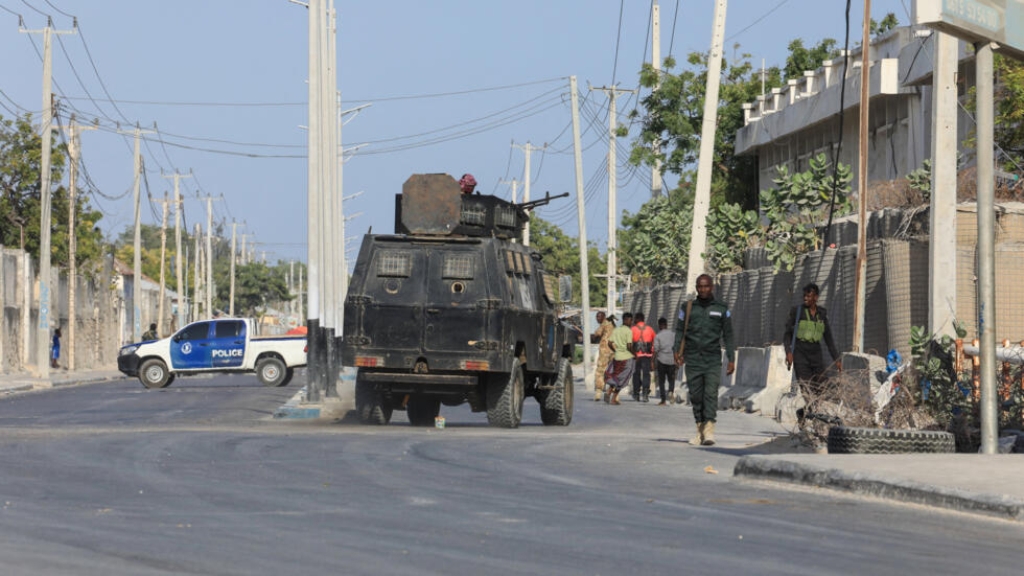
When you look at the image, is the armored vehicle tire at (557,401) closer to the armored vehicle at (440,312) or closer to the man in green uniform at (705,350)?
the armored vehicle at (440,312)

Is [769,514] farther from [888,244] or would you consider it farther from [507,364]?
[888,244]

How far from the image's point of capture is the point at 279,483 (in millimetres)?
12336

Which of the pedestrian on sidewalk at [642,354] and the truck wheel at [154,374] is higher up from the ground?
the pedestrian on sidewalk at [642,354]

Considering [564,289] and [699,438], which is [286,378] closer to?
[564,289]

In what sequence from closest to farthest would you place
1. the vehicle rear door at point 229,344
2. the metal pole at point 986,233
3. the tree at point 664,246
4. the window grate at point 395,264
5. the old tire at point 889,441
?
the metal pole at point 986,233, the old tire at point 889,441, the window grate at point 395,264, the vehicle rear door at point 229,344, the tree at point 664,246

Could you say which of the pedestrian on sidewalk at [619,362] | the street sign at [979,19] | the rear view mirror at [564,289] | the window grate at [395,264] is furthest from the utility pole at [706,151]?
the street sign at [979,19]

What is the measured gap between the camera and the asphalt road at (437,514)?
26.6 feet

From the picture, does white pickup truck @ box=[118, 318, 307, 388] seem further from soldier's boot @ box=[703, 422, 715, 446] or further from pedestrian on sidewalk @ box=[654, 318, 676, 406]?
soldier's boot @ box=[703, 422, 715, 446]

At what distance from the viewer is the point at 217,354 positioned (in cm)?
4566

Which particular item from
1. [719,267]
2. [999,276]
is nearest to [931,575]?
[999,276]

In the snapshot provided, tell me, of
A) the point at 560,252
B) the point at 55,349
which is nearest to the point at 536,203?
the point at 55,349

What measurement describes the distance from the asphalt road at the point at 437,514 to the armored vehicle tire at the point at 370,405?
3.92 metres

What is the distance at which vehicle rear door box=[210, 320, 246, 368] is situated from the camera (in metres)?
45.5

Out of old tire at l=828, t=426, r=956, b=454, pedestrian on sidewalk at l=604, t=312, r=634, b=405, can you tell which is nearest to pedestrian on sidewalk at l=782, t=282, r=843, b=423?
old tire at l=828, t=426, r=956, b=454
